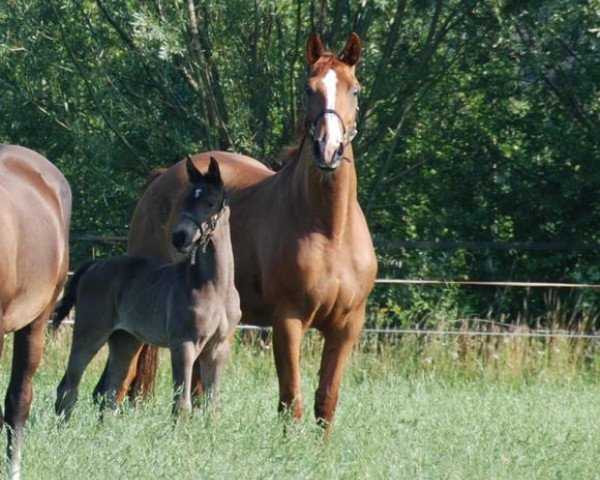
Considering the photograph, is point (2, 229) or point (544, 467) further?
point (544, 467)

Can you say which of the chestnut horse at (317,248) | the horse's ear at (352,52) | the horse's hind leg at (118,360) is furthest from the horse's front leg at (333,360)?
the horse's ear at (352,52)

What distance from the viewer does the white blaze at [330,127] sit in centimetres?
711

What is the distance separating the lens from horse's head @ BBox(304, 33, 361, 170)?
23.4 ft

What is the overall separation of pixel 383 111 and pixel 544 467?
8.60 metres

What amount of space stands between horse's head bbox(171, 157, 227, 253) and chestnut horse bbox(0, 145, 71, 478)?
0.59m

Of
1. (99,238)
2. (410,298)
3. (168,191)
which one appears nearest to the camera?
(168,191)

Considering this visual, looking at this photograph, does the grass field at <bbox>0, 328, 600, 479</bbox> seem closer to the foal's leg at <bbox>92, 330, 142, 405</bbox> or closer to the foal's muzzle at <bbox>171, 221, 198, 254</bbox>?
the foal's leg at <bbox>92, 330, 142, 405</bbox>

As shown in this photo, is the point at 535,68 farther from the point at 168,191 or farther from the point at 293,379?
the point at 293,379

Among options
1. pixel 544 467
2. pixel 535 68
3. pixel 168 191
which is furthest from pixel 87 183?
pixel 544 467

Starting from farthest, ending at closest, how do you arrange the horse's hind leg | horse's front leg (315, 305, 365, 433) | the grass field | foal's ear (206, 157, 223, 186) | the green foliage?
the green foliage, the horse's hind leg, horse's front leg (315, 305, 365, 433), foal's ear (206, 157, 223, 186), the grass field

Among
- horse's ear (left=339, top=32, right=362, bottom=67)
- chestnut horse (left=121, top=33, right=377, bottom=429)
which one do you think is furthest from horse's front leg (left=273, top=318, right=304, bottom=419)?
horse's ear (left=339, top=32, right=362, bottom=67)

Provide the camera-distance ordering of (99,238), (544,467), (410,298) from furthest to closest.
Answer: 1. (410,298)
2. (99,238)
3. (544,467)

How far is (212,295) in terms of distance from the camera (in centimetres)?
735

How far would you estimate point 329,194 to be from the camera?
7562 mm
